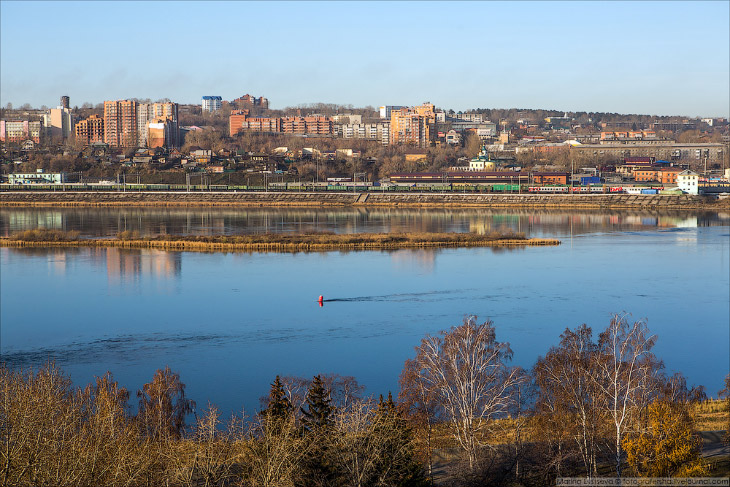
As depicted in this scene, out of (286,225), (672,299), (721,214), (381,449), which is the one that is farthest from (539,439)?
(721,214)

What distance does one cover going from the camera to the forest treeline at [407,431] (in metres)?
2.77

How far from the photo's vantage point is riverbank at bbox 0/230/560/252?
1180 centimetres

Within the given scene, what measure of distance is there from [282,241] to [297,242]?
24cm

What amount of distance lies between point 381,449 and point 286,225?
12.2 metres

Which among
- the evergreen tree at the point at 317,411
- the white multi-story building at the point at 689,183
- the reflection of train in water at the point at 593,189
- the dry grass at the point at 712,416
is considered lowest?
the dry grass at the point at 712,416

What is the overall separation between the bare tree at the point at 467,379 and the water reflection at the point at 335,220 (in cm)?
986

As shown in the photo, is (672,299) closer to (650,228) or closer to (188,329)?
(188,329)

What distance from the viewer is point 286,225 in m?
15.1

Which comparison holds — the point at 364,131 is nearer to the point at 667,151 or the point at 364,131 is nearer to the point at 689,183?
the point at 667,151

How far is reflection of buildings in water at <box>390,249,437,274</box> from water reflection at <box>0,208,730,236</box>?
2.57m

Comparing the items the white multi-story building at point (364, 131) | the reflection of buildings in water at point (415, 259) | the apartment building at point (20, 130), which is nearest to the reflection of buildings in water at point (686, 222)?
the reflection of buildings in water at point (415, 259)

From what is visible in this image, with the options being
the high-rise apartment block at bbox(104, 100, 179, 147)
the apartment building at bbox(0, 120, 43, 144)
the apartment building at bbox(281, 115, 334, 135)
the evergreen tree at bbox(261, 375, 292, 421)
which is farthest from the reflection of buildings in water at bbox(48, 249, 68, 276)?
the apartment building at bbox(281, 115, 334, 135)

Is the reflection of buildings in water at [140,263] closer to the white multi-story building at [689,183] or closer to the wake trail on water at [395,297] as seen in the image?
the wake trail on water at [395,297]

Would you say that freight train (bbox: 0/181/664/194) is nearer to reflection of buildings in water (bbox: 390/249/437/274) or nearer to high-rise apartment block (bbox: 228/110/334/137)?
reflection of buildings in water (bbox: 390/249/437/274)
